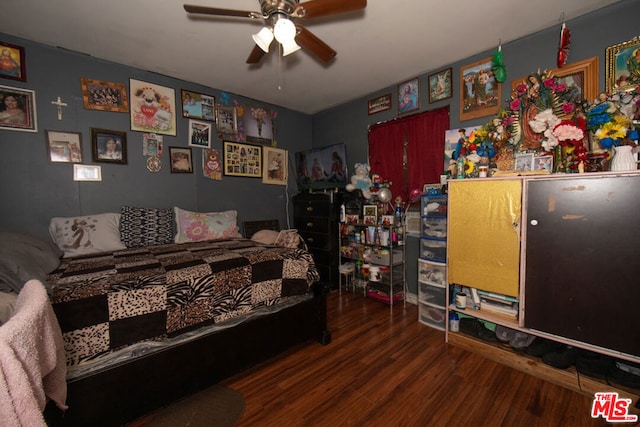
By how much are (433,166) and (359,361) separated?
2.09m

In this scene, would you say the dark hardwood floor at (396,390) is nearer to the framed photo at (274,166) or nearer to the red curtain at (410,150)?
the red curtain at (410,150)

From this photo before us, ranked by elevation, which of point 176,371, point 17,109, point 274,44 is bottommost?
point 176,371

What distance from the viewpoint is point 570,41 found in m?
1.98

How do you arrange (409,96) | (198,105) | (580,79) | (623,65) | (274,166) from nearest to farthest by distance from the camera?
(623,65) → (580,79) → (409,96) → (198,105) → (274,166)

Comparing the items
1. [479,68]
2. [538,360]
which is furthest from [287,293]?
[479,68]

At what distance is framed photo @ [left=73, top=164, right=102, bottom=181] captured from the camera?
2.46m

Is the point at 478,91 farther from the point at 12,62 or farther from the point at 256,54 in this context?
the point at 12,62

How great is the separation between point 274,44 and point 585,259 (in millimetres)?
2866

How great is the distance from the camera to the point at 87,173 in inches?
98.7

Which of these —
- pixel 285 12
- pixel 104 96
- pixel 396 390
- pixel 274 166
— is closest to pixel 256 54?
pixel 285 12

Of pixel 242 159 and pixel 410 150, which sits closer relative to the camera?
pixel 410 150

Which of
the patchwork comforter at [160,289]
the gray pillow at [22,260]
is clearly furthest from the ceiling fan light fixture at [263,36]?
the gray pillow at [22,260]

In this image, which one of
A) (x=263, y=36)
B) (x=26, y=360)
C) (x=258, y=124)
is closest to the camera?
(x=26, y=360)

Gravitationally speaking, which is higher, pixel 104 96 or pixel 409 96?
pixel 409 96
